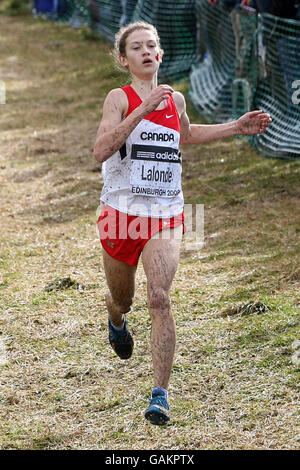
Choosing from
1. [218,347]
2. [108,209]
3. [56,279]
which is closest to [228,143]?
[56,279]

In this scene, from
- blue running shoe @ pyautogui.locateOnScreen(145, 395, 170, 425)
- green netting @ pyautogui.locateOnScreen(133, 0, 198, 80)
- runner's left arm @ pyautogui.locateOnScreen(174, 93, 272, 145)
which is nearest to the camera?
blue running shoe @ pyautogui.locateOnScreen(145, 395, 170, 425)

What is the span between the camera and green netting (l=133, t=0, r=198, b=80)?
12.4 m

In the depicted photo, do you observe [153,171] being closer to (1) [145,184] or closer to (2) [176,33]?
(1) [145,184]

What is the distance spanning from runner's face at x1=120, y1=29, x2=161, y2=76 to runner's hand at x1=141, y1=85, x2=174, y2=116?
0.36 m

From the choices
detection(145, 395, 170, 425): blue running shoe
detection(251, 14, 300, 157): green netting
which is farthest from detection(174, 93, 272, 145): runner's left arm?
detection(251, 14, 300, 157): green netting

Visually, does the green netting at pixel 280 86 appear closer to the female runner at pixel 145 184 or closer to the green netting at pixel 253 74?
the green netting at pixel 253 74

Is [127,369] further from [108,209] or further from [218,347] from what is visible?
[108,209]

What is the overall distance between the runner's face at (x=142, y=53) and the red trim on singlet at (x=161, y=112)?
0.12 m

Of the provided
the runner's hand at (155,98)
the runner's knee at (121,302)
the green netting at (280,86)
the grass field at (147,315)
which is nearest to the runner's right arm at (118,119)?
the runner's hand at (155,98)

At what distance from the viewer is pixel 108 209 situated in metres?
4.32

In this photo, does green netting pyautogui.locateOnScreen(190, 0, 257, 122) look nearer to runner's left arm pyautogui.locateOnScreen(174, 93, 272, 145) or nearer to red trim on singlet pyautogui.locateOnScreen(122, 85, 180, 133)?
runner's left arm pyautogui.locateOnScreen(174, 93, 272, 145)

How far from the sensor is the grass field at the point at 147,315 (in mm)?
4281

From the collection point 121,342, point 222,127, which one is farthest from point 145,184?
point 121,342

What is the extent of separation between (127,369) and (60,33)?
46.8 ft
